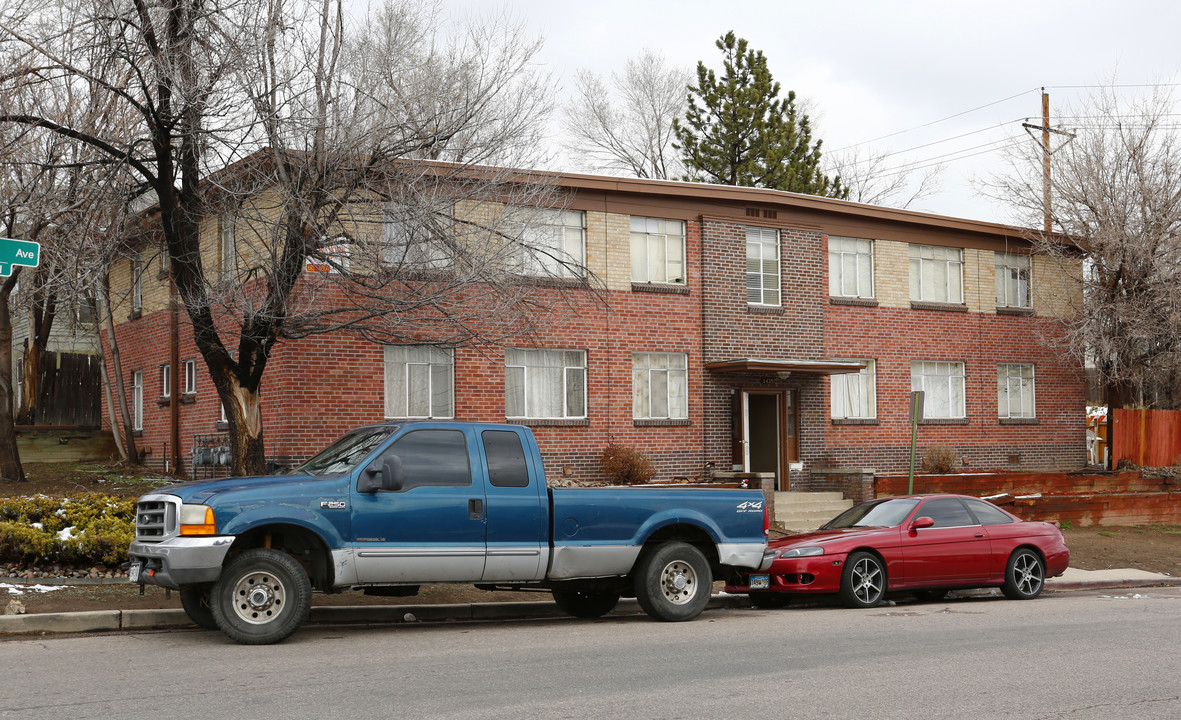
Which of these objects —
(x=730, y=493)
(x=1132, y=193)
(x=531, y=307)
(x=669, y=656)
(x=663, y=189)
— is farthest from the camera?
(x=1132, y=193)

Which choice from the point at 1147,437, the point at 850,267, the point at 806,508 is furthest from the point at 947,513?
the point at 1147,437

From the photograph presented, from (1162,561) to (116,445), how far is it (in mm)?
23128

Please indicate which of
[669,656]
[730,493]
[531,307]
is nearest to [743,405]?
[531,307]

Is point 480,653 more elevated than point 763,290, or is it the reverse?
point 763,290

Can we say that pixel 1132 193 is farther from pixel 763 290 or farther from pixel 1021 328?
pixel 763 290

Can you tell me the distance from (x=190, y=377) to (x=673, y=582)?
609 inches

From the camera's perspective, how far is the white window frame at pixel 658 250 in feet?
76.4

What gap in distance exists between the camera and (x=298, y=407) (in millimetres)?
19688

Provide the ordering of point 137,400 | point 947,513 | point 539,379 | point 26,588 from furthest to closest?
point 137,400
point 539,379
point 947,513
point 26,588

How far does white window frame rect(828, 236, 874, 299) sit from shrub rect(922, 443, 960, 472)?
3.79 metres

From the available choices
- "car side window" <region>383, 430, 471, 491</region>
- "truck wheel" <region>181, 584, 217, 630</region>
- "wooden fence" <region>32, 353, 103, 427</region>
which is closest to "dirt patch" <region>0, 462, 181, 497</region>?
"wooden fence" <region>32, 353, 103, 427</region>

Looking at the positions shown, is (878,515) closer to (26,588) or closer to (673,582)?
(673,582)

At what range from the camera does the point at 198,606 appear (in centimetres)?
1041

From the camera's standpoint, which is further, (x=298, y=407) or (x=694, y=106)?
(x=694, y=106)
